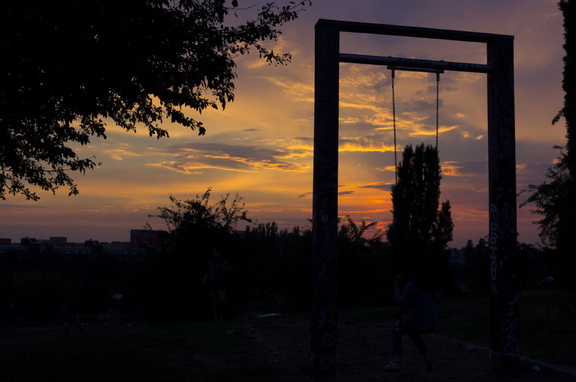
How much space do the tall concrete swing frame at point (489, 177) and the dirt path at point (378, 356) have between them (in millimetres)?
525

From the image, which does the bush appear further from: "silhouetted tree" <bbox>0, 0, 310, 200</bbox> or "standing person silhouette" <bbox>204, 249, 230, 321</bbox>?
"silhouetted tree" <bbox>0, 0, 310, 200</bbox>

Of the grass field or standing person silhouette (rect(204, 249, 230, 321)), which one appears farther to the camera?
standing person silhouette (rect(204, 249, 230, 321))

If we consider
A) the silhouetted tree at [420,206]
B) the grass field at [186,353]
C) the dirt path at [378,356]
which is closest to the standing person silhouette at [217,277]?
the grass field at [186,353]

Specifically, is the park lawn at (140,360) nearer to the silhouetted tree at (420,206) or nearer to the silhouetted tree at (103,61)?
the silhouetted tree at (103,61)

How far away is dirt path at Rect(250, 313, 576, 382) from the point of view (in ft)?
24.8

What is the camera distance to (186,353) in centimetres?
912

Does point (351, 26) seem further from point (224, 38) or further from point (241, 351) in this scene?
point (241, 351)

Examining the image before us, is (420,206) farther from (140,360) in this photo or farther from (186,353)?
(140,360)

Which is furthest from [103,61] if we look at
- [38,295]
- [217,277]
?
[38,295]

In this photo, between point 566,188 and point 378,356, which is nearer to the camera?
point 378,356

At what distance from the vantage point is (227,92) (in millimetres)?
9883

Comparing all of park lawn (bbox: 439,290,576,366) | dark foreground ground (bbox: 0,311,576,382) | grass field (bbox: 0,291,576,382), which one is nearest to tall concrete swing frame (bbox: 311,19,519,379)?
dark foreground ground (bbox: 0,311,576,382)

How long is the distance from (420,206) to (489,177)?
1411 inches

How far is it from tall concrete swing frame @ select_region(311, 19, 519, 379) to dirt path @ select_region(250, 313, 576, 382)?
525 mm
